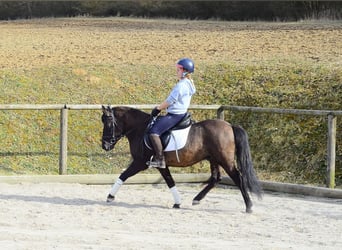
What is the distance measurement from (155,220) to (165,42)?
11.6 metres

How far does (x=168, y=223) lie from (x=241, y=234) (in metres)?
1.04

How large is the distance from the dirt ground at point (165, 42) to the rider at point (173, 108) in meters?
Result: 6.95

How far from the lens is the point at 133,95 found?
1681cm

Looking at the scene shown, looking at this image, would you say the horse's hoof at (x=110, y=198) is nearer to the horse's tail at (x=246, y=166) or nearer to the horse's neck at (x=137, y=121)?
the horse's neck at (x=137, y=121)

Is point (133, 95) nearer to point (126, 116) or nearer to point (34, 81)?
point (34, 81)

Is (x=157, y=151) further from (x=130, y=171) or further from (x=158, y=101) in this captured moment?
(x=158, y=101)

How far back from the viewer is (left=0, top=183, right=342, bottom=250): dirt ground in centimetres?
928

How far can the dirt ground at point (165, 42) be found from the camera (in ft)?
63.1

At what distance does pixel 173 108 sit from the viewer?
11.4 m

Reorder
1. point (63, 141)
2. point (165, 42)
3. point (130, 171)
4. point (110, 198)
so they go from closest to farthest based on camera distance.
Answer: point (130, 171) < point (110, 198) < point (63, 141) < point (165, 42)

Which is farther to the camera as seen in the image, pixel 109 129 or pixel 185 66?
pixel 109 129

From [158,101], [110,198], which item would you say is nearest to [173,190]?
[110,198]

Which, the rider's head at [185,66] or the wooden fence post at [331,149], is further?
the wooden fence post at [331,149]

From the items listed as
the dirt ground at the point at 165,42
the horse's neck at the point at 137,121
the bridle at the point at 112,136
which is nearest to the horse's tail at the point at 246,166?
the horse's neck at the point at 137,121
